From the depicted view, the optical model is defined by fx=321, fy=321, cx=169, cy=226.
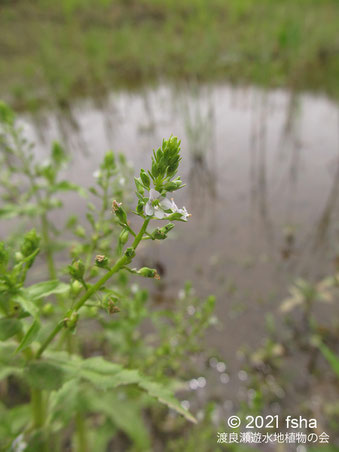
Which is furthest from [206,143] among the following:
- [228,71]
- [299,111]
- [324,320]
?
[228,71]

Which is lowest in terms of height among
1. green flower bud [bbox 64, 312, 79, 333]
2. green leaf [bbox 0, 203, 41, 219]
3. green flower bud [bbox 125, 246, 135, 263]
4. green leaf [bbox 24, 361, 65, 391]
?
green leaf [bbox 24, 361, 65, 391]

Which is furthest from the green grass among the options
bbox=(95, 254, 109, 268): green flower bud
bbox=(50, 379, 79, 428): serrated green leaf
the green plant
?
bbox=(50, 379, 79, 428): serrated green leaf

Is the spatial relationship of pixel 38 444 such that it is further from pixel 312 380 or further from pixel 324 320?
pixel 324 320

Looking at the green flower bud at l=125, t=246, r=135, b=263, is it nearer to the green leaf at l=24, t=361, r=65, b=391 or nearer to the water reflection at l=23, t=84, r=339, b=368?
the green leaf at l=24, t=361, r=65, b=391

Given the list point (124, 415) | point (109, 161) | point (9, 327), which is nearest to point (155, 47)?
point (109, 161)

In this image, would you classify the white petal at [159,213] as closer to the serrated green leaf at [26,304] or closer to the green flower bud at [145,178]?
the green flower bud at [145,178]

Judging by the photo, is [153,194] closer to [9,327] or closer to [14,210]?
[9,327]
